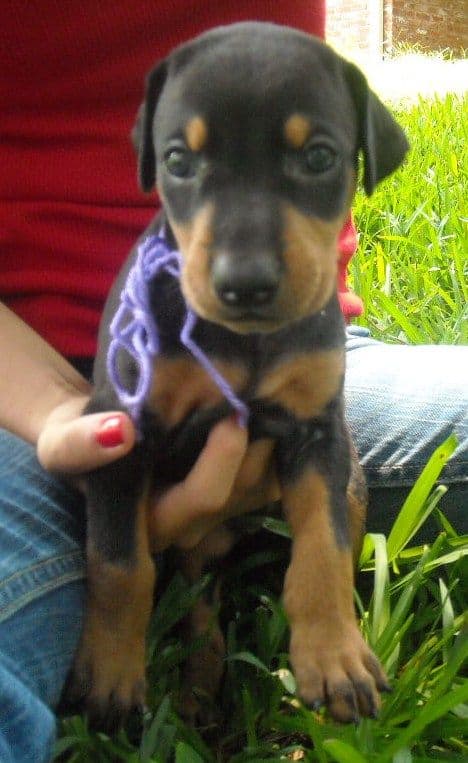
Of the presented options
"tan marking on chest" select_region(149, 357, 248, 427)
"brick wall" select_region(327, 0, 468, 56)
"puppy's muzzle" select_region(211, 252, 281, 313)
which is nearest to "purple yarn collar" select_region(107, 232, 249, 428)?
"tan marking on chest" select_region(149, 357, 248, 427)

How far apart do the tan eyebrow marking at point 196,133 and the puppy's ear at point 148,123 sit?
0.57ft

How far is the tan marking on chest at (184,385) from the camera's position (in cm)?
148

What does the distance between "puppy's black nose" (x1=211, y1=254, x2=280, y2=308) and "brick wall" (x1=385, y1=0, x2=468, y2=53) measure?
14.9m

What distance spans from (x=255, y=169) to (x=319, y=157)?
4.4 inches

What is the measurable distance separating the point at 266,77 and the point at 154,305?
0.41 metres

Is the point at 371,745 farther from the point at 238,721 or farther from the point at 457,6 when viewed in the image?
the point at 457,6

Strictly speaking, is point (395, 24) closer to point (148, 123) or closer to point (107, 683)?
point (148, 123)

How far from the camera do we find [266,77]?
51.1 inches

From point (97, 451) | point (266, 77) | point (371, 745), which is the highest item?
point (266, 77)

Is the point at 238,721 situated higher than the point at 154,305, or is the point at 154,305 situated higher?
the point at 154,305

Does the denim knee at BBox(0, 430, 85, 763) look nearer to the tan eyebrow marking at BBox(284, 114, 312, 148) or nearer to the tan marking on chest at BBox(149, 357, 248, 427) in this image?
the tan marking on chest at BBox(149, 357, 248, 427)

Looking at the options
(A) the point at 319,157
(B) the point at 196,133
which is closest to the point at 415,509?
(A) the point at 319,157

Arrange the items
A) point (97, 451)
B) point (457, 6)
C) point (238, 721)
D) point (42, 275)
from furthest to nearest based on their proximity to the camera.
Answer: point (457, 6) < point (42, 275) < point (238, 721) < point (97, 451)

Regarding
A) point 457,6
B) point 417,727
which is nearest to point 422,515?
point 417,727
